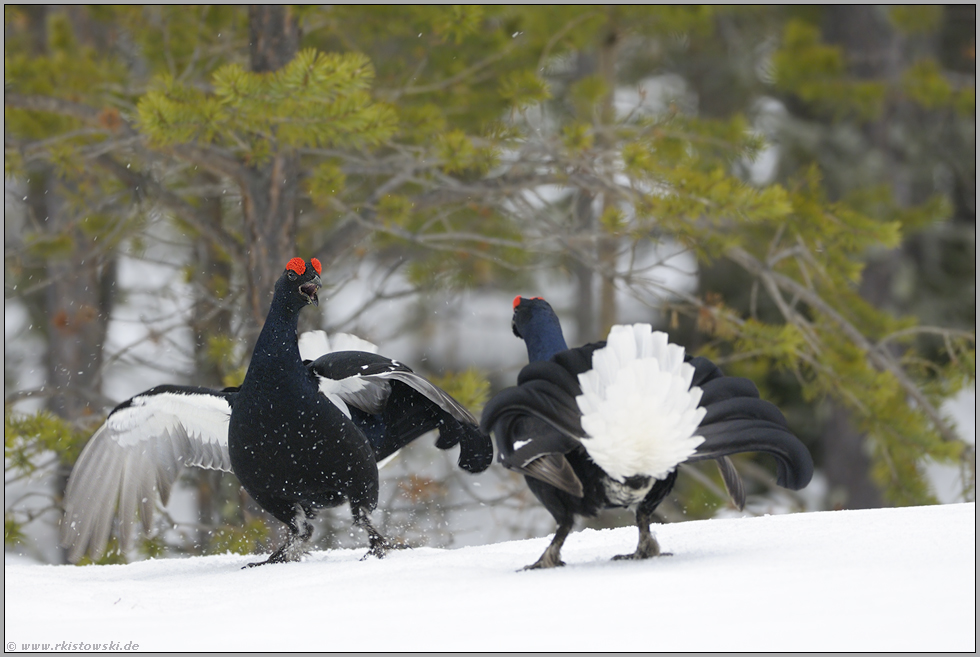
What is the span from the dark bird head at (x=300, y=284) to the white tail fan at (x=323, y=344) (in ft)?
3.04

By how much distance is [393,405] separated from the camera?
390cm

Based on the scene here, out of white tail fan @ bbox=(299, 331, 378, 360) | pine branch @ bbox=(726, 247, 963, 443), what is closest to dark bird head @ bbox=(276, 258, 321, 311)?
white tail fan @ bbox=(299, 331, 378, 360)

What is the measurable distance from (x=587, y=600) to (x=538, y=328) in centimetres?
103

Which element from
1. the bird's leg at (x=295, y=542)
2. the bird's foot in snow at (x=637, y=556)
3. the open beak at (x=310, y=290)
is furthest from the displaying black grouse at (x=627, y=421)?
the bird's leg at (x=295, y=542)

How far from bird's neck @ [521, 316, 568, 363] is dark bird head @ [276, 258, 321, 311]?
0.71m

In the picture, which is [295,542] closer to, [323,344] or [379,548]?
[379,548]

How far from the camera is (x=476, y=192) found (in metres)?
4.79

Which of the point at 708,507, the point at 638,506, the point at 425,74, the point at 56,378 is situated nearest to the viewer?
the point at 638,506

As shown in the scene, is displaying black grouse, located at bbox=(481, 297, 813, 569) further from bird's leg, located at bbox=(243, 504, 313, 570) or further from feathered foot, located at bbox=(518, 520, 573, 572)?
bird's leg, located at bbox=(243, 504, 313, 570)

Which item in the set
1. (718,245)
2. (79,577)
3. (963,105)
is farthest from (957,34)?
(79,577)

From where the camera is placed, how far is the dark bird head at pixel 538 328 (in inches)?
123

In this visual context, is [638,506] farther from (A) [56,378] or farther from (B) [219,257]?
(A) [56,378]

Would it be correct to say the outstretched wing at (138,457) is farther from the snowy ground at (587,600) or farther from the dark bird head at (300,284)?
Answer: the dark bird head at (300,284)

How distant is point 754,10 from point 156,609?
8.85 meters
